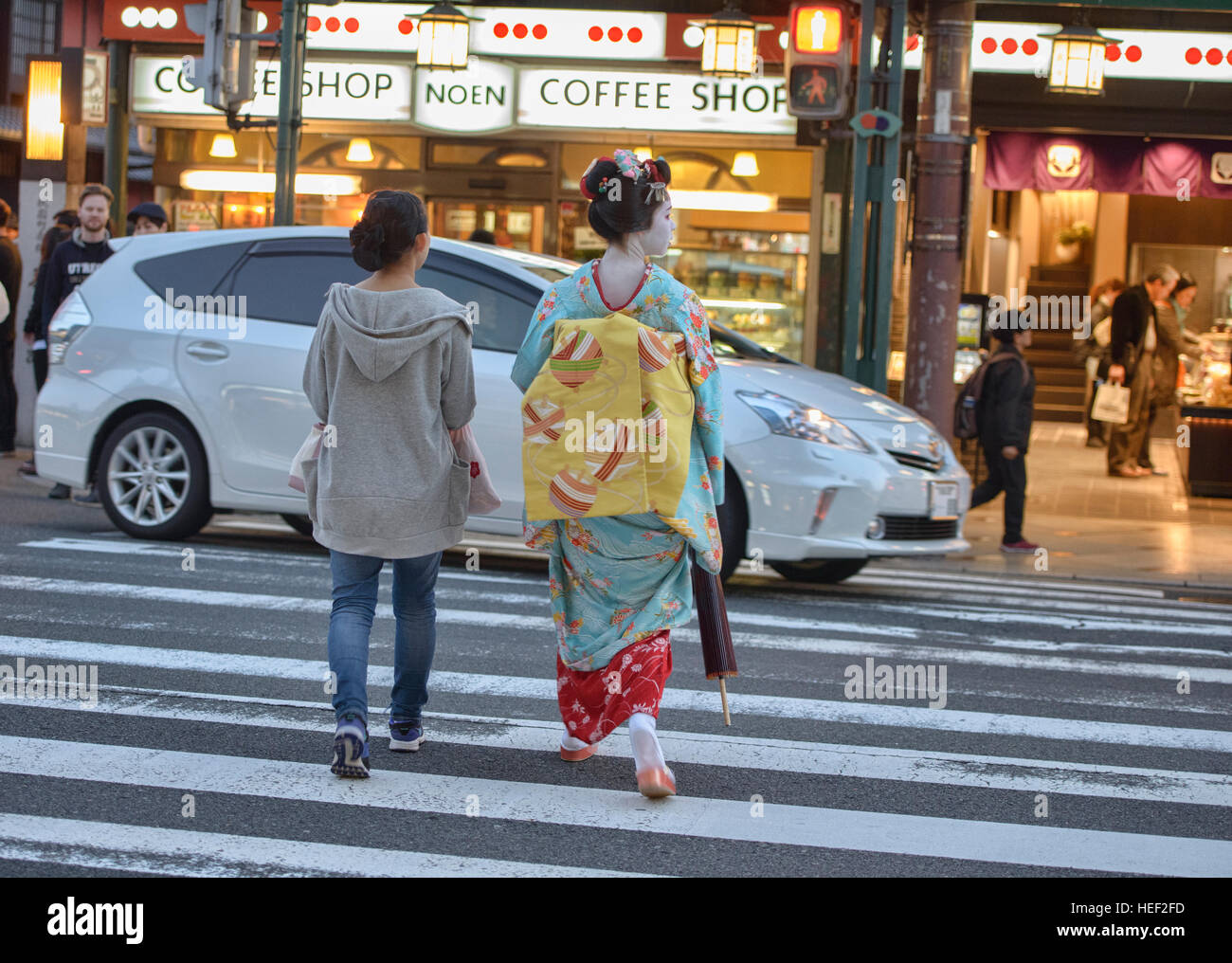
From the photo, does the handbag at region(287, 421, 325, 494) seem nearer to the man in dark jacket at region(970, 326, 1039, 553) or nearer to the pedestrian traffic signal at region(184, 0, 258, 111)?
the man in dark jacket at region(970, 326, 1039, 553)

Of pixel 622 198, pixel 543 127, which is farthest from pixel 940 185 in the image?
pixel 622 198

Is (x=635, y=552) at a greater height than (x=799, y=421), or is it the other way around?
(x=799, y=421)

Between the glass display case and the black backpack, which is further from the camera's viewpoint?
the glass display case

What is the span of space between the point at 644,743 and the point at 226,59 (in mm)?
9427

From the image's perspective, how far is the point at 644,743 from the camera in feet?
15.5

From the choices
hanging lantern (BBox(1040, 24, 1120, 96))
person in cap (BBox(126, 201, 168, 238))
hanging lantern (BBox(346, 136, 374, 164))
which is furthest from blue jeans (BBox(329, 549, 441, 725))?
hanging lantern (BBox(346, 136, 374, 164))

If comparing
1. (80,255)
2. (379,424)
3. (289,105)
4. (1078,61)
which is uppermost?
(1078,61)

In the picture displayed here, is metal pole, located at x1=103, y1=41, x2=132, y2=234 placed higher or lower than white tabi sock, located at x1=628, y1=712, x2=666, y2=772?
higher

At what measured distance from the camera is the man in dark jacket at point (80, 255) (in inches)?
448

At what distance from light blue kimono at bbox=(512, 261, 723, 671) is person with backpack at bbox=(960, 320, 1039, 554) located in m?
7.33

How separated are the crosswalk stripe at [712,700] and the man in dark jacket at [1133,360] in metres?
10.9

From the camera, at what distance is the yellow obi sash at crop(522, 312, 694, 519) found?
4719 mm

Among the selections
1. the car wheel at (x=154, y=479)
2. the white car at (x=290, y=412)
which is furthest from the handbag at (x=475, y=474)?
the car wheel at (x=154, y=479)

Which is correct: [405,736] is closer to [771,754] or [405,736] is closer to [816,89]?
[771,754]
